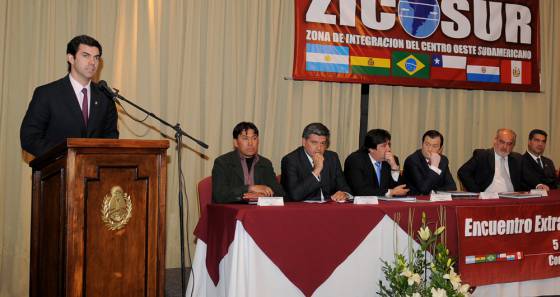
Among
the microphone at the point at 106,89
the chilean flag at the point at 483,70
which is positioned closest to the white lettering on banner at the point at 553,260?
the chilean flag at the point at 483,70

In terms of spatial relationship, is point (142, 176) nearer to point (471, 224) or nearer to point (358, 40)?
point (471, 224)

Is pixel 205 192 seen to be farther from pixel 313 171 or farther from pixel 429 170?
pixel 429 170

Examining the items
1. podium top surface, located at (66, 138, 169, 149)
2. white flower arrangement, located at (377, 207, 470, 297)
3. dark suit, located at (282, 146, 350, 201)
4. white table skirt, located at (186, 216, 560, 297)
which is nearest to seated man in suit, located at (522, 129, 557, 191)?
white table skirt, located at (186, 216, 560, 297)

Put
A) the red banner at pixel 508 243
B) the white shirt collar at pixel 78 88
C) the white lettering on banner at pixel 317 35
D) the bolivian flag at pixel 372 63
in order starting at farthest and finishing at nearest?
the bolivian flag at pixel 372 63 < the white lettering on banner at pixel 317 35 < the red banner at pixel 508 243 < the white shirt collar at pixel 78 88

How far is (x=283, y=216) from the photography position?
295cm

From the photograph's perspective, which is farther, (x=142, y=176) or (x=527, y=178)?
(x=527, y=178)

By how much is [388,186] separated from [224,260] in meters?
1.77

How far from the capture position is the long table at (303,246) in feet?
9.37

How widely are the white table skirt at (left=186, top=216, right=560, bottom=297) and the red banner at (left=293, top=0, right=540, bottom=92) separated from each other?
2266mm

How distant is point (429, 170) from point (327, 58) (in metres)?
1.48

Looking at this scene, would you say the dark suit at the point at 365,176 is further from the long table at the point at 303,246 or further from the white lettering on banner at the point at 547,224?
the white lettering on banner at the point at 547,224

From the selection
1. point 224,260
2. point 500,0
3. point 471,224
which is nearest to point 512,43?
point 500,0

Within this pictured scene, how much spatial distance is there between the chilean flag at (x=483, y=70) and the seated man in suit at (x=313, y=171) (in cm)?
242

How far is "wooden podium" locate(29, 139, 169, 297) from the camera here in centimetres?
189
